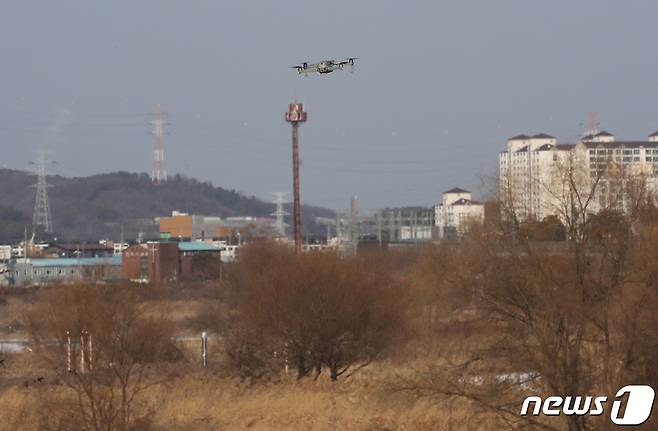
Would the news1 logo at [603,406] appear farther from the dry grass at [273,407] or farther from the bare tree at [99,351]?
the bare tree at [99,351]

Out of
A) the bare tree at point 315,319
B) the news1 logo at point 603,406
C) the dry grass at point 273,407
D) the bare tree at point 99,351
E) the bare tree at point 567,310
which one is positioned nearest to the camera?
the news1 logo at point 603,406

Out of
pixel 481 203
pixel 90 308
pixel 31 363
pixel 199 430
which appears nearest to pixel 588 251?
pixel 481 203

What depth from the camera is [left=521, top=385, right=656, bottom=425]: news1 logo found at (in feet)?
53.2

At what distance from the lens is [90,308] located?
2772cm

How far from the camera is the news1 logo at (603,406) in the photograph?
638 inches

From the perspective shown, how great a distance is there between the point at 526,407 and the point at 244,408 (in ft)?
24.4

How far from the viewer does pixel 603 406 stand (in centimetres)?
1641

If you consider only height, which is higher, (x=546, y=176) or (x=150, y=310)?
(x=546, y=176)

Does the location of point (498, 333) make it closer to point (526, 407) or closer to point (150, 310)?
point (526, 407)

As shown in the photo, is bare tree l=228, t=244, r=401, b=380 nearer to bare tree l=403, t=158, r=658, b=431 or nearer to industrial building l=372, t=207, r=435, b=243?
bare tree l=403, t=158, r=658, b=431

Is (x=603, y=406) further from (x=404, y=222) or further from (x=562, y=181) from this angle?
(x=404, y=222)

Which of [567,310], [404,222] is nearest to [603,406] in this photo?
[567,310]

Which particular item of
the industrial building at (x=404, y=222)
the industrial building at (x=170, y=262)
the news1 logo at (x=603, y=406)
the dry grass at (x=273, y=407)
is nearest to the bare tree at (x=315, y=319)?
the dry grass at (x=273, y=407)

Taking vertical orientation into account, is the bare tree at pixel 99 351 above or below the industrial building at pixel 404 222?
below
